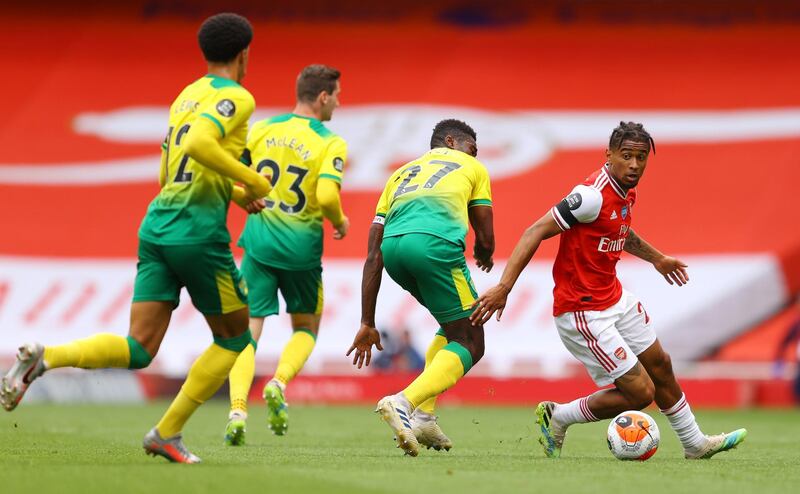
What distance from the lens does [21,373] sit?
618 cm

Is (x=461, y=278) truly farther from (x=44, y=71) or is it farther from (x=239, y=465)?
(x=44, y=71)

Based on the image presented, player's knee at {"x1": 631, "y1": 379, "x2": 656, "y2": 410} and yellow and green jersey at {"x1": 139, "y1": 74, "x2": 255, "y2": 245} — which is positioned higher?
yellow and green jersey at {"x1": 139, "y1": 74, "x2": 255, "y2": 245}

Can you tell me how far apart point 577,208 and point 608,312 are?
27.9 inches

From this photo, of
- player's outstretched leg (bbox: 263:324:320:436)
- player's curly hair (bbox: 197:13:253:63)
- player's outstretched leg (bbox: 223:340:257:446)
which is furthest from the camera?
player's outstretched leg (bbox: 263:324:320:436)

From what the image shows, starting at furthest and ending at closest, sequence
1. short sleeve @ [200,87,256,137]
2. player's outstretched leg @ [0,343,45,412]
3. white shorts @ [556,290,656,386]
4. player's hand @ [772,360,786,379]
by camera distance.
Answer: player's hand @ [772,360,786,379] < white shorts @ [556,290,656,386] < short sleeve @ [200,87,256,137] < player's outstretched leg @ [0,343,45,412]

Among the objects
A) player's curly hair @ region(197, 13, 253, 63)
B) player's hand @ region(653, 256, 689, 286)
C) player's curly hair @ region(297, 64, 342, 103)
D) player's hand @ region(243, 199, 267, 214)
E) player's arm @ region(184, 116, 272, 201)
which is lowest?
player's hand @ region(653, 256, 689, 286)

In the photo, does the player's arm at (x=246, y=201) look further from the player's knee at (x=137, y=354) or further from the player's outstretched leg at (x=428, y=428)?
the player's outstretched leg at (x=428, y=428)

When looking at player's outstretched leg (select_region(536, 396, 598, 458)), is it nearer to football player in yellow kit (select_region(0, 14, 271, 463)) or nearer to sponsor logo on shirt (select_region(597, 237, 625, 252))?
sponsor logo on shirt (select_region(597, 237, 625, 252))

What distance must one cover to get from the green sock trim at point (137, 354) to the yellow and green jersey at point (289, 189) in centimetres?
304

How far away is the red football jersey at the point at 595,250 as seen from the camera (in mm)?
8008

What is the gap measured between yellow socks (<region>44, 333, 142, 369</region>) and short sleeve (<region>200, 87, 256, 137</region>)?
118 cm

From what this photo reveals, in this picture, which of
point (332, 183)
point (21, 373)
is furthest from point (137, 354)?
point (332, 183)

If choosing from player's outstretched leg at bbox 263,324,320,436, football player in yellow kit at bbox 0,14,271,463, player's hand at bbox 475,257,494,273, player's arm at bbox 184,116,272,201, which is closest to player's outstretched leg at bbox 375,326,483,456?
player's hand at bbox 475,257,494,273

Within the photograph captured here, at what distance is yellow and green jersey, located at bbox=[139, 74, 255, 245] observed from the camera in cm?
654
